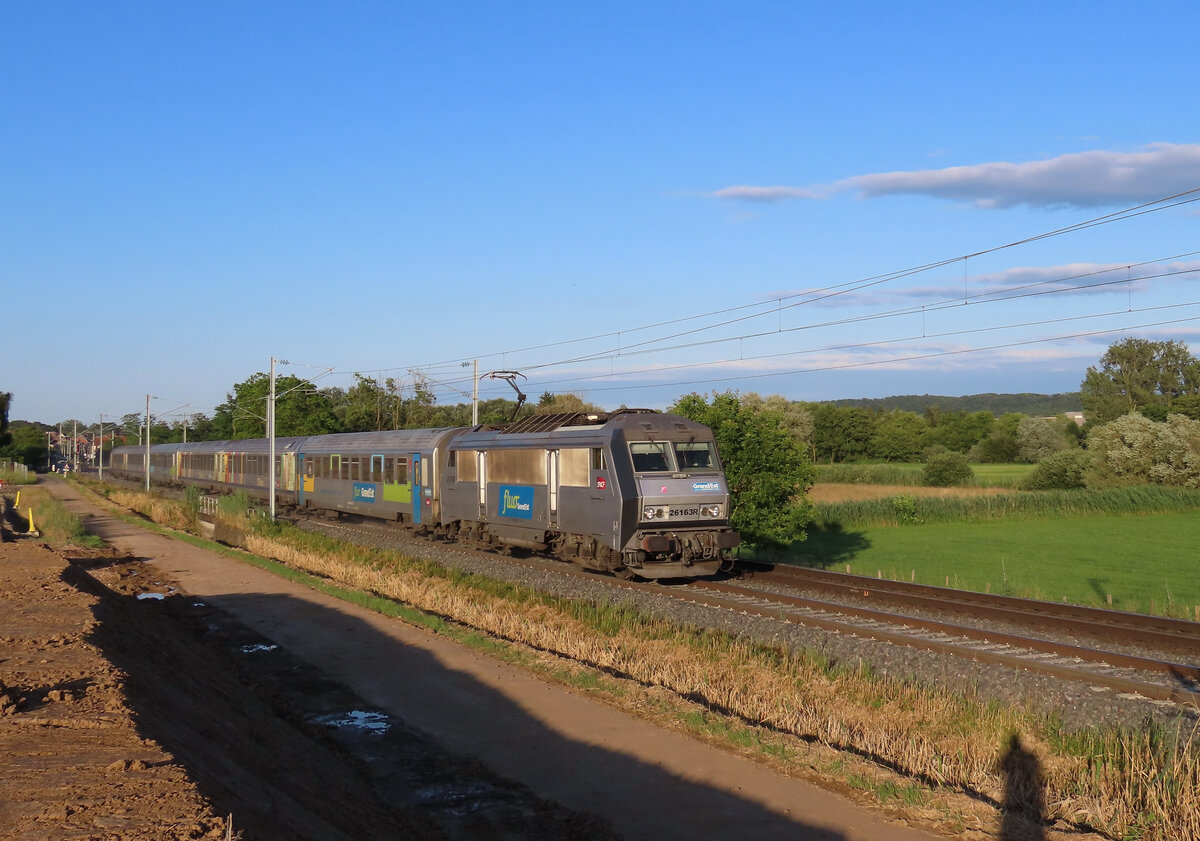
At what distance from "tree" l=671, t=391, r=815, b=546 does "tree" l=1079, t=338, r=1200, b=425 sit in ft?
255

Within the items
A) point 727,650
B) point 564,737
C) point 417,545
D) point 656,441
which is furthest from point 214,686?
point 417,545

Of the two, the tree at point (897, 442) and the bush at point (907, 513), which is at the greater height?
the tree at point (897, 442)

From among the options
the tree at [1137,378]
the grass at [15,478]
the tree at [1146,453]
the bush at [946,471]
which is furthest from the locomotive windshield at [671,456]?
the tree at [1137,378]

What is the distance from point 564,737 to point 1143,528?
114ft

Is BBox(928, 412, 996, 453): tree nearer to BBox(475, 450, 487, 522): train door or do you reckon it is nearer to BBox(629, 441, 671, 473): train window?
BBox(475, 450, 487, 522): train door

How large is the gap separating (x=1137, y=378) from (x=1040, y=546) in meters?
72.4

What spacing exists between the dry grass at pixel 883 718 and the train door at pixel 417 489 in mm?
12860

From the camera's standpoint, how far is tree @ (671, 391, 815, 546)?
81.7 feet

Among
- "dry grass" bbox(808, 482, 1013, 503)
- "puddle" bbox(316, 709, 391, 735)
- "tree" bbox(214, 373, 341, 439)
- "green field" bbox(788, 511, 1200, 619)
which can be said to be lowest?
"green field" bbox(788, 511, 1200, 619)

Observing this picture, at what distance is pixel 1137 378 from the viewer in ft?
307

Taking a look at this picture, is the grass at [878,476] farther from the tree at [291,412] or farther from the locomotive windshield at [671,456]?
the locomotive windshield at [671,456]

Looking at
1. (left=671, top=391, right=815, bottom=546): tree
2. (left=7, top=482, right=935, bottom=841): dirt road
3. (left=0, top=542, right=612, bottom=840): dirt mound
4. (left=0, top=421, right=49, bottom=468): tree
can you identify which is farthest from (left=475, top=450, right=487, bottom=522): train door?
(left=0, top=421, right=49, bottom=468): tree

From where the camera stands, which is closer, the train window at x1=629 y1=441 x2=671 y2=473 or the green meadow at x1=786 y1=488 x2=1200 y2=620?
the train window at x1=629 y1=441 x2=671 y2=473

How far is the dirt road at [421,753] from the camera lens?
6863 millimetres
